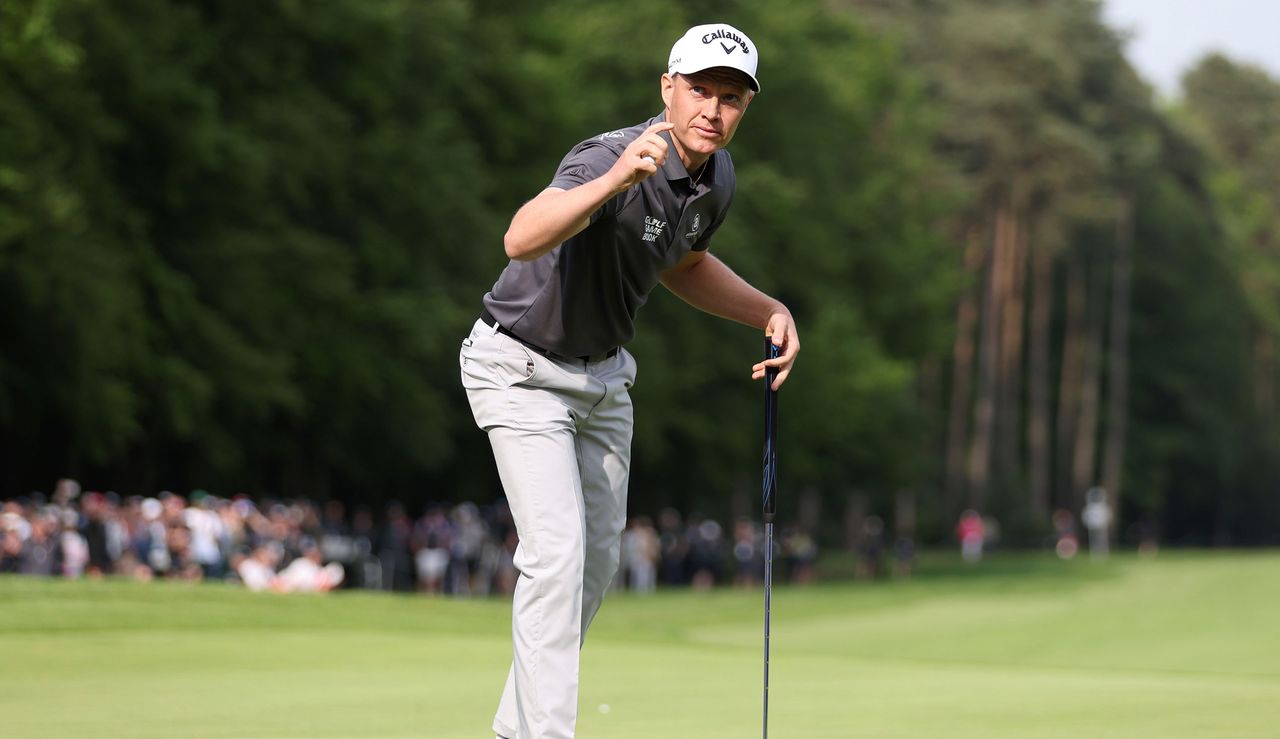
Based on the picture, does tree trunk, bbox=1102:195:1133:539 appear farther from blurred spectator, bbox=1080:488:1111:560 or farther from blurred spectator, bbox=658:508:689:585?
blurred spectator, bbox=658:508:689:585

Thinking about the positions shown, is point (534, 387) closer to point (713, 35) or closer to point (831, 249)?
point (713, 35)

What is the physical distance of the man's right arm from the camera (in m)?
5.22

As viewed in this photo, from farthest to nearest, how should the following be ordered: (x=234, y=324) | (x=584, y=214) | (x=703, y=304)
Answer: (x=234, y=324)
(x=703, y=304)
(x=584, y=214)

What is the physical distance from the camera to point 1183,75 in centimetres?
9312

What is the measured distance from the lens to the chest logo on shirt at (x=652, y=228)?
224 inches

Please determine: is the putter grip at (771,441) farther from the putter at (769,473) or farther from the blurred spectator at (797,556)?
the blurred spectator at (797,556)

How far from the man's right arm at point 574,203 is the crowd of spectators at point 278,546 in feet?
58.6

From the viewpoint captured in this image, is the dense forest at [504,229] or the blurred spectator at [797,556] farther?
the blurred spectator at [797,556]

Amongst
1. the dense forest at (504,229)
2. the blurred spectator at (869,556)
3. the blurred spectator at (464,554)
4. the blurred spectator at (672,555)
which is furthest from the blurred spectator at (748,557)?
the blurred spectator at (464,554)

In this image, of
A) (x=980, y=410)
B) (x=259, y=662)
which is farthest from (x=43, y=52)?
(x=980, y=410)

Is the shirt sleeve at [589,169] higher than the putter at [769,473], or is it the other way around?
the shirt sleeve at [589,169]

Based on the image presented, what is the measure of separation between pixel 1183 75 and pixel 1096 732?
90.2m

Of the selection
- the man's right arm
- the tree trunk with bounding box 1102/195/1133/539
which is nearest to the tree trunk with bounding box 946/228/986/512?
the tree trunk with bounding box 1102/195/1133/539

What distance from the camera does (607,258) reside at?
18.7 feet
